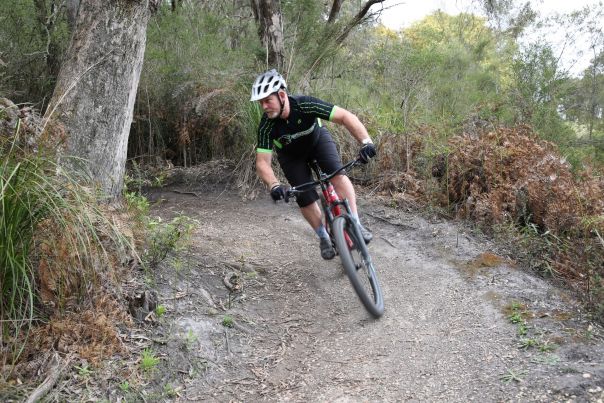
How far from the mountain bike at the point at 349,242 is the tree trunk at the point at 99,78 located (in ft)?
6.68

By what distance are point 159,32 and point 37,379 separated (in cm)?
727

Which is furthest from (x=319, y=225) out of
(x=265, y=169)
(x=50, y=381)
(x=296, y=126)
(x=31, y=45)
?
(x=31, y=45)

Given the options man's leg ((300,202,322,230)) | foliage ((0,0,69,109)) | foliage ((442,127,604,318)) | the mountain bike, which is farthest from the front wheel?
foliage ((0,0,69,109))

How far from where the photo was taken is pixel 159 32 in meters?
9.13

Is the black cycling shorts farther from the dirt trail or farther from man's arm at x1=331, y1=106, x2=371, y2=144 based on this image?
the dirt trail

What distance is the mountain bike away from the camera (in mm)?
4637

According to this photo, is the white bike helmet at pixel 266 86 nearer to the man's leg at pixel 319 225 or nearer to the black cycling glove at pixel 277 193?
the black cycling glove at pixel 277 193

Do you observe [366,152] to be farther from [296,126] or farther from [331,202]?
[296,126]

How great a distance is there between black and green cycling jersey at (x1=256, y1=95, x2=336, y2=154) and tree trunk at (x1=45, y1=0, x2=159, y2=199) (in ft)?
5.09

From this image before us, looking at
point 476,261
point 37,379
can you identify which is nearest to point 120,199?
point 37,379

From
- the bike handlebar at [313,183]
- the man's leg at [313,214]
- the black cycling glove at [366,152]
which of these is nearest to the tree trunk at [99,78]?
the bike handlebar at [313,183]

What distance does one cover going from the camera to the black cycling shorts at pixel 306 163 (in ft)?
17.9

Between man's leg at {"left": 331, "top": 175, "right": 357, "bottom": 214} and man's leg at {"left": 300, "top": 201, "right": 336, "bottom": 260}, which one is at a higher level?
man's leg at {"left": 331, "top": 175, "right": 357, "bottom": 214}

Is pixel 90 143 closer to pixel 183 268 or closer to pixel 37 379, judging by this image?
pixel 183 268
